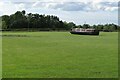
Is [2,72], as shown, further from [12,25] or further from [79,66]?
[12,25]

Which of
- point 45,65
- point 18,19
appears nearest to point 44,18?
point 18,19

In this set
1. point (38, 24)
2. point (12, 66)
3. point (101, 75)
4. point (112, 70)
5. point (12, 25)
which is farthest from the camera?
point (38, 24)

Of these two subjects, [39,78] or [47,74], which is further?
[47,74]

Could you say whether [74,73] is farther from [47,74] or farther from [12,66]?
[12,66]

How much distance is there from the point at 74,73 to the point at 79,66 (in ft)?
5.43

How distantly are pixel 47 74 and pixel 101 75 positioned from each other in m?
1.62

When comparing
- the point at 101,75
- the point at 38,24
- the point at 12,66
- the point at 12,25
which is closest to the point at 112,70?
the point at 101,75

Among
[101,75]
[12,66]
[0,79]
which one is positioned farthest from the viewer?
[12,66]

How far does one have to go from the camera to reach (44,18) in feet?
406

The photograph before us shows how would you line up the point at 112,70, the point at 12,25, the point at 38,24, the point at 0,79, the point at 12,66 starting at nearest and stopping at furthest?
1. the point at 0,79
2. the point at 112,70
3. the point at 12,66
4. the point at 12,25
5. the point at 38,24

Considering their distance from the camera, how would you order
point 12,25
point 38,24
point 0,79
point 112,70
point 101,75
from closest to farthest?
point 0,79
point 101,75
point 112,70
point 12,25
point 38,24

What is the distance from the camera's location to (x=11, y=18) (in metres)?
113

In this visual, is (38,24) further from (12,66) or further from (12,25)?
(12,66)

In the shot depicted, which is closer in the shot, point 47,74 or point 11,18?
point 47,74
